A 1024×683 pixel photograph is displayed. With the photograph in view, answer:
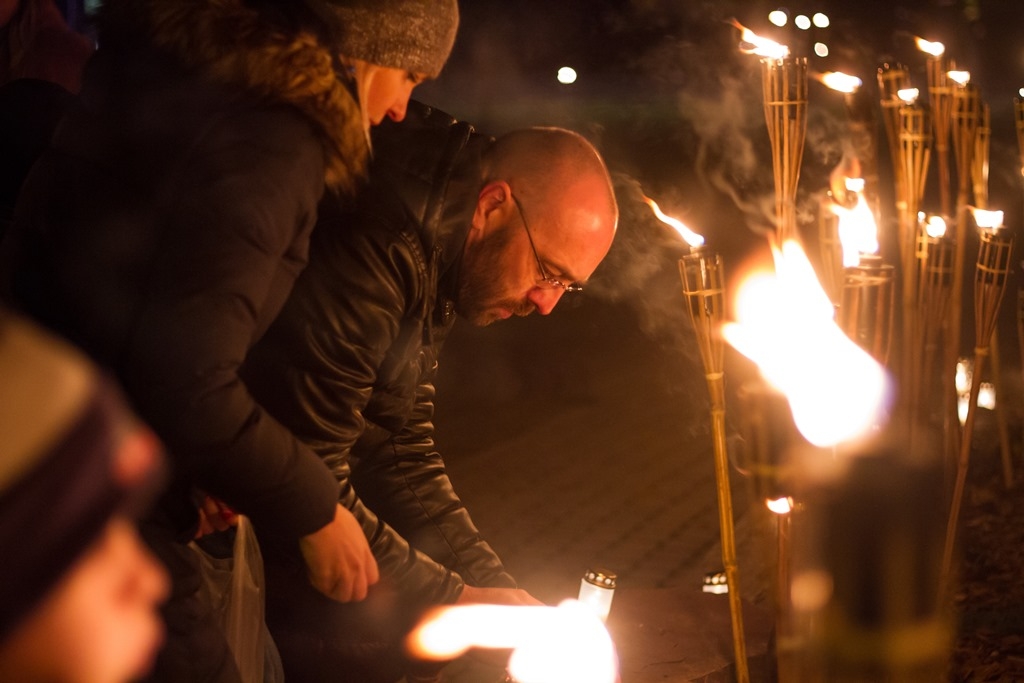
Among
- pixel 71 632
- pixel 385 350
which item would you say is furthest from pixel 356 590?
pixel 71 632

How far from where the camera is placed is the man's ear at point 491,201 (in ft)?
9.71

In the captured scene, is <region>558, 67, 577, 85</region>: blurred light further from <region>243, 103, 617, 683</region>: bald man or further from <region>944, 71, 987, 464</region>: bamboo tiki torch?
<region>243, 103, 617, 683</region>: bald man

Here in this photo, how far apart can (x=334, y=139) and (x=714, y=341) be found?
3.84ft

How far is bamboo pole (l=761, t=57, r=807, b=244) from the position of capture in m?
2.91

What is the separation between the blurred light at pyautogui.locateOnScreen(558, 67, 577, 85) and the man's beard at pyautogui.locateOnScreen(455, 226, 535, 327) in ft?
34.9

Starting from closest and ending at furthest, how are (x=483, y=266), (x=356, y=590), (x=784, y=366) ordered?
(x=784, y=366) → (x=356, y=590) → (x=483, y=266)

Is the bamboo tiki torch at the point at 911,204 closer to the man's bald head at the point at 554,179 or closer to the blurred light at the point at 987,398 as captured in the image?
the man's bald head at the point at 554,179

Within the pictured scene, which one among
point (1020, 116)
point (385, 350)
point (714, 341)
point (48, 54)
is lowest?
point (48, 54)

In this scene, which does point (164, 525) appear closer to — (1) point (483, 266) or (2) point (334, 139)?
(2) point (334, 139)

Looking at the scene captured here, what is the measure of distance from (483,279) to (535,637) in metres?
0.99

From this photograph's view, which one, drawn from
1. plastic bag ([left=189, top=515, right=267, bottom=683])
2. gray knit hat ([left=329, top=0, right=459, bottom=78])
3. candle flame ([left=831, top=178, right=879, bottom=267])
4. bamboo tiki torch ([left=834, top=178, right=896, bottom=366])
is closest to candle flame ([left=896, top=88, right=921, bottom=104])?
bamboo tiki torch ([left=834, top=178, right=896, bottom=366])

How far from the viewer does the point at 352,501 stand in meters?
2.83

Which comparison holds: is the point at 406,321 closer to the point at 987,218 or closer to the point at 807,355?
the point at 807,355

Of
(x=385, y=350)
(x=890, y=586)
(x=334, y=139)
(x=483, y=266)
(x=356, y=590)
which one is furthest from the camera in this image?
(x=483, y=266)
